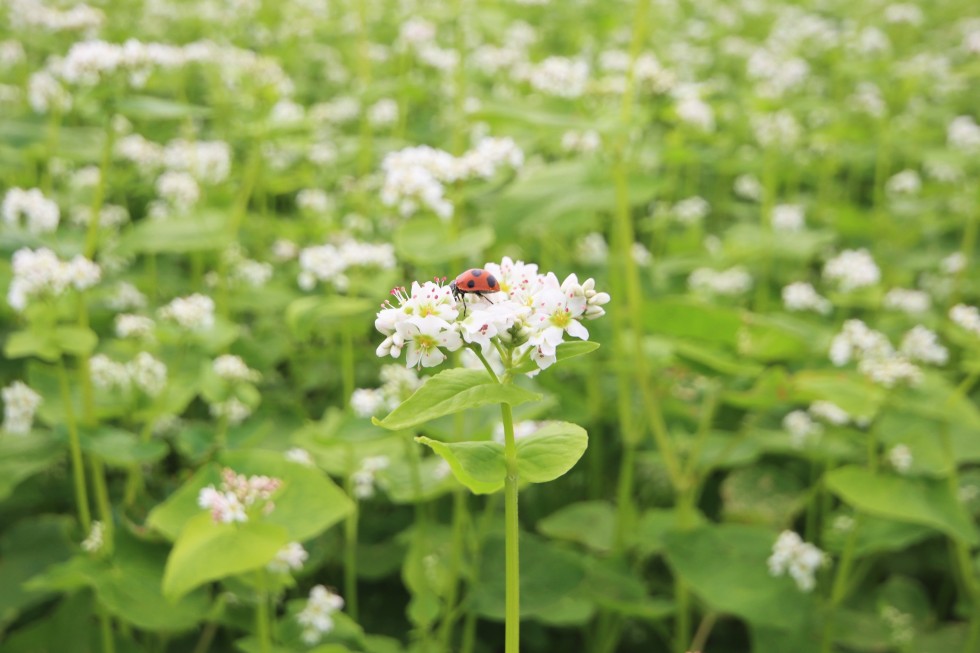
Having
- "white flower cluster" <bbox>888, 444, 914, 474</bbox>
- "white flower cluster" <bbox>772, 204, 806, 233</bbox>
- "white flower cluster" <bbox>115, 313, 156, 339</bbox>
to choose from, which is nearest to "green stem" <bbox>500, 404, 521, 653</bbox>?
"white flower cluster" <bbox>888, 444, 914, 474</bbox>

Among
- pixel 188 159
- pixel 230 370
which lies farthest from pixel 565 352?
pixel 188 159

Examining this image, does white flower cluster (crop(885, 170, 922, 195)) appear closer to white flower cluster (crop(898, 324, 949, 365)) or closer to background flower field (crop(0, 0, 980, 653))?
background flower field (crop(0, 0, 980, 653))

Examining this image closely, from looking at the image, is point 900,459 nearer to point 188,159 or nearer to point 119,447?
point 119,447

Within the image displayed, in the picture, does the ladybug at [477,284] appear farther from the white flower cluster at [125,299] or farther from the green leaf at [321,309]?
the white flower cluster at [125,299]

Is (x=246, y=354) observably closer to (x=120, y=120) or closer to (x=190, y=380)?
(x=190, y=380)

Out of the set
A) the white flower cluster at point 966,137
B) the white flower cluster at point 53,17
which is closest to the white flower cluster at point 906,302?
the white flower cluster at point 966,137

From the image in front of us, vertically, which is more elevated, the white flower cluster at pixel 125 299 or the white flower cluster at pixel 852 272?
the white flower cluster at pixel 852 272

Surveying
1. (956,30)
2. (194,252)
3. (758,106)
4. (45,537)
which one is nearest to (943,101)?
(956,30)
